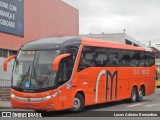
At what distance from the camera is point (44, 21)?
35.2 meters

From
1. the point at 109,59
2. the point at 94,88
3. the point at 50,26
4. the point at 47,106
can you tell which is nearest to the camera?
the point at 47,106

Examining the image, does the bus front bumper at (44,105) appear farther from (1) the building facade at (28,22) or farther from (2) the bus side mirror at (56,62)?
(1) the building facade at (28,22)

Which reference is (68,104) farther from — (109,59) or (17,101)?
(109,59)

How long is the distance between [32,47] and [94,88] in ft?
12.2

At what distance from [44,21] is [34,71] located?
19469 millimetres

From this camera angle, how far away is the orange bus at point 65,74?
623 inches

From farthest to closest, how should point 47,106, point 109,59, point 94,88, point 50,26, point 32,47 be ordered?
point 50,26
point 109,59
point 94,88
point 32,47
point 47,106

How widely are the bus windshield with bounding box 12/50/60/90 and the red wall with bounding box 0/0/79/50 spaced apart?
40.7ft

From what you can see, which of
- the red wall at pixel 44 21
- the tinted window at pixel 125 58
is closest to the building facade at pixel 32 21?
the red wall at pixel 44 21

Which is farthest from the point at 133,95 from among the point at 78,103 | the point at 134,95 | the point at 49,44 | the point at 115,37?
the point at 115,37

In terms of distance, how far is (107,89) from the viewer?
64.9 feet

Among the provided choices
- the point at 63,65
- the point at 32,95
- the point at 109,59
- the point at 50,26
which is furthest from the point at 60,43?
the point at 50,26

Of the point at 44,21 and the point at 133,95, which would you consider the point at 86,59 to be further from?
the point at 44,21

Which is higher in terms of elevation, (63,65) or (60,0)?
(60,0)
